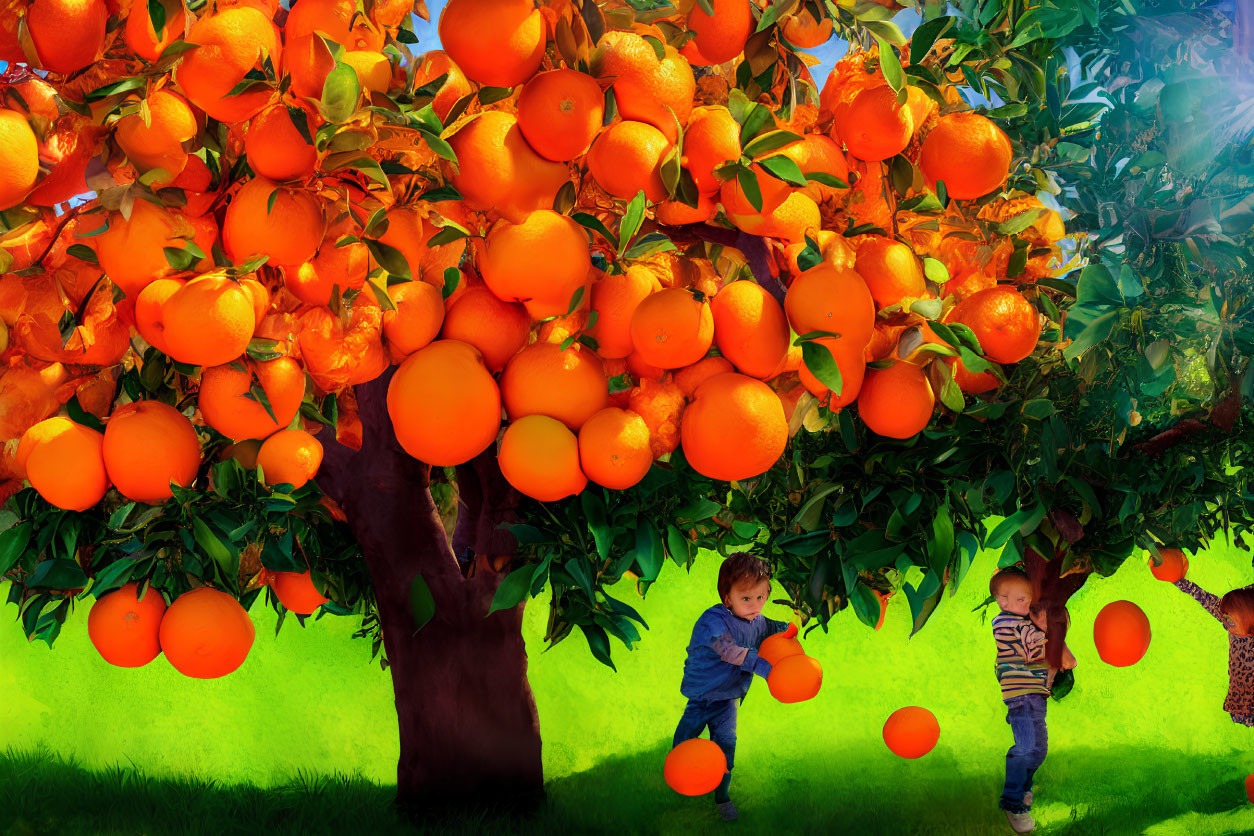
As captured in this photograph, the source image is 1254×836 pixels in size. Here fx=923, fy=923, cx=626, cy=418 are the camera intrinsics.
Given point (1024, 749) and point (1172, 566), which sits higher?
point (1172, 566)

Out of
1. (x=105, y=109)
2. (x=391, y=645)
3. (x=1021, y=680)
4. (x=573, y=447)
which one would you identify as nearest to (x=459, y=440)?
(x=573, y=447)

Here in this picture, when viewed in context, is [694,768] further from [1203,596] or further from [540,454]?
[1203,596]

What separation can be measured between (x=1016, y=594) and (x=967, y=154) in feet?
9.73

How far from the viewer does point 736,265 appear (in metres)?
1.62

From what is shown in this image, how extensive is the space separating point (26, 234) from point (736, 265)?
1.13 m

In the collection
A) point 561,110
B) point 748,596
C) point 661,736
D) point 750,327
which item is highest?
point 561,110

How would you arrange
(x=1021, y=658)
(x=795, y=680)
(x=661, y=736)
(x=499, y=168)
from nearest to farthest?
(x=499, y=168) < (x=795, y=680) < (x=1021, y=658) < (x=661, y=736)

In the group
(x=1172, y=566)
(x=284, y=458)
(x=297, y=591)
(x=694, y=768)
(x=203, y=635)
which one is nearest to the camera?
(x=284, y=458)

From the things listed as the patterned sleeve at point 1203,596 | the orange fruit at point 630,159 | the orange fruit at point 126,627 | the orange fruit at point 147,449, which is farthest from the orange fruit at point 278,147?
the patterned sleeve at point 1203,596

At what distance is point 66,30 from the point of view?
128 cm

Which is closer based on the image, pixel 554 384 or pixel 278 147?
pixel 278 147

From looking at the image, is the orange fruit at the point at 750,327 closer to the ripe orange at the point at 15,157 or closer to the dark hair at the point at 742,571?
the ripe orange at the point at 15,157

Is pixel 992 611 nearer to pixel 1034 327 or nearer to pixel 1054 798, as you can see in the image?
pixel 1054 798

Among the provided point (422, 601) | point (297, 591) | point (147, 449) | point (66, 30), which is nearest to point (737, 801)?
point (297, 591)
